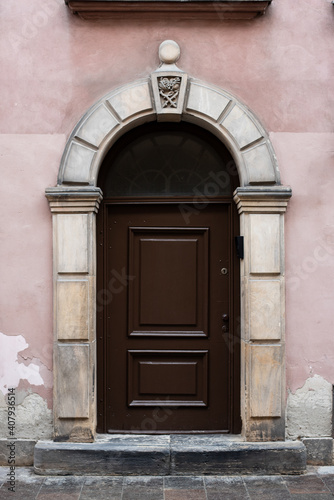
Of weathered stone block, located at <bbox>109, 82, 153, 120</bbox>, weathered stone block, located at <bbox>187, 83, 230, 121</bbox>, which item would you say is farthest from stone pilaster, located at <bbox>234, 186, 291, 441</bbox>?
weathered stone block, located at <bbox>109, 82, 153, 120</bbox>

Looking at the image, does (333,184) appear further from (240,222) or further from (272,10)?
(272,10)

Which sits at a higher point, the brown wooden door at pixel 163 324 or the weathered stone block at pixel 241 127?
the weathered stone block at pixel 241 127

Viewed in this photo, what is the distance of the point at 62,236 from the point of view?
489 centimetres

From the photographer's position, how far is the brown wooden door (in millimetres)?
5184

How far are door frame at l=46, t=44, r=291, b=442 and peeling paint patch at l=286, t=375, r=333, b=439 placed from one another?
12 cm

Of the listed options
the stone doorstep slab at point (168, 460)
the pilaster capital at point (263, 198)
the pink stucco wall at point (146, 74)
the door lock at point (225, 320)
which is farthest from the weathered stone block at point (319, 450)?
the pilaster capital at point (263, 198)

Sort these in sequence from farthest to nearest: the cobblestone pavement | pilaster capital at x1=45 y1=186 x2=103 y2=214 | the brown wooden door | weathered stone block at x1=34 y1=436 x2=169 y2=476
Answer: the brown wooden door, pilaster capital at x1=45 y1=186 x2=103 y2=214, weathered stone block at x1=34 y1=436 x2=169 y2=476, the cobblestone pavement

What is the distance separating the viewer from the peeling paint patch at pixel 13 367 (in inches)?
194

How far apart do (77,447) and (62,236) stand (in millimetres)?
1937

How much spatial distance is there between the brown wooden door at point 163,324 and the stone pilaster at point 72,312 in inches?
12.2

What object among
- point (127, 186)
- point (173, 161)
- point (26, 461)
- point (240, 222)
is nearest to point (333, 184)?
point (240, 222)

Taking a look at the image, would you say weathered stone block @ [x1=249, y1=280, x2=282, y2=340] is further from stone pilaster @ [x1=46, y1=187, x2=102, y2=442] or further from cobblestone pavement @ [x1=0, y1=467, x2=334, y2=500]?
stone pilaster @ [x1=46, y1=187, x2=102, y2=442]

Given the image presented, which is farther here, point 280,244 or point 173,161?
point 173,161

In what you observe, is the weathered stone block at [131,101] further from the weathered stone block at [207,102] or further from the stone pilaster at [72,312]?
the stone pilaster at [72,312]
